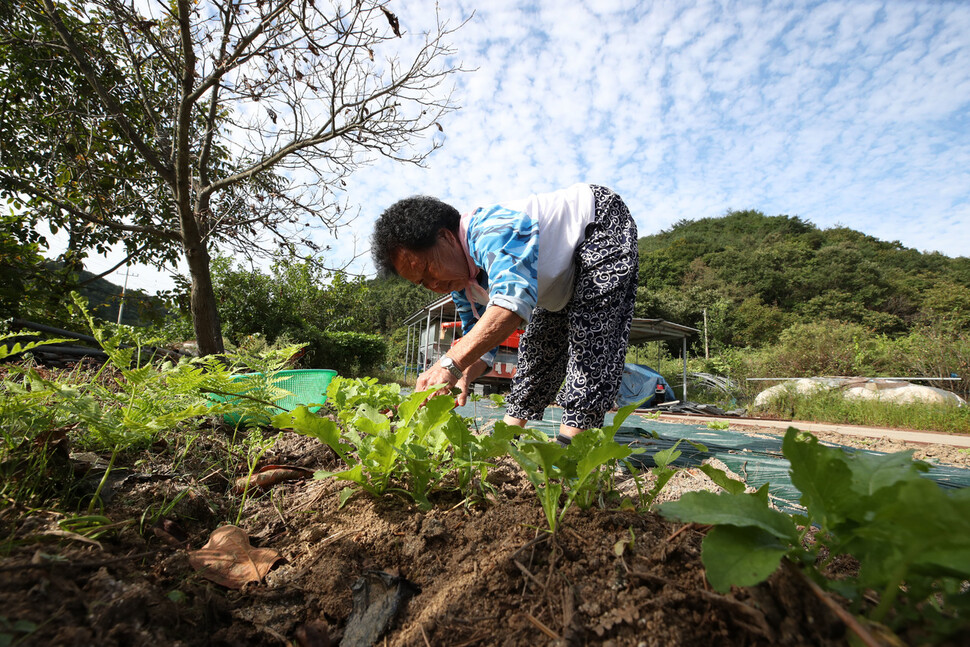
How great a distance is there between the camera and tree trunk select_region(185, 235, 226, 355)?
400 cm

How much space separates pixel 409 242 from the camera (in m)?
2.00

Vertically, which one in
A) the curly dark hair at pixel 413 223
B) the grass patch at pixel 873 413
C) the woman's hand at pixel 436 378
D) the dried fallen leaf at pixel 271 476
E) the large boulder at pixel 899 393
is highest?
the curly dark hair at pixel 413 223

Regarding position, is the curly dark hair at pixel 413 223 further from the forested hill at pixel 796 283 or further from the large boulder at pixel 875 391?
the forested hill at pixel 796 283

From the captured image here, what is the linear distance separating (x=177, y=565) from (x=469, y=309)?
1994 millimetres

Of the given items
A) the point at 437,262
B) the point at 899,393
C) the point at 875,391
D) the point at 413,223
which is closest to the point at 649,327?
the point at 875,391

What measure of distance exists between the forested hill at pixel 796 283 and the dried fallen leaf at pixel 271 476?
1260 inches

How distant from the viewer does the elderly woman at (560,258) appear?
6.03ft

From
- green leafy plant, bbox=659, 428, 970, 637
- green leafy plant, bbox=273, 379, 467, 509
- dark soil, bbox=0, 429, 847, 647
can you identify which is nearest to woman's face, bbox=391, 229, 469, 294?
green leafy plant, bbox=273, 379, 467, 509

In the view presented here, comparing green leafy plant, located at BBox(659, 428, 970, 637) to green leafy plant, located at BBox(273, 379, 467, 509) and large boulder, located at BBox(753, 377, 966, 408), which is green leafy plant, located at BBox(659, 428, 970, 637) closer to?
green leafy plant, located at BBox(273, 379, 467, 509)

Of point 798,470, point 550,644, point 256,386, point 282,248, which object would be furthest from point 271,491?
point 282,248

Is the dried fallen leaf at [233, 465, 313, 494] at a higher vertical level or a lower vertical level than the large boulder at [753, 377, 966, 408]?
higher

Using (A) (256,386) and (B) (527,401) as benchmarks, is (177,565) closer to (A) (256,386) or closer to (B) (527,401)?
(A) (256,386)

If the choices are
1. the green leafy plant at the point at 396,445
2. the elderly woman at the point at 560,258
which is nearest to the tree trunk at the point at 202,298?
the elderly woman at the point at 560,258

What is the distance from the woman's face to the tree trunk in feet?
9.31
